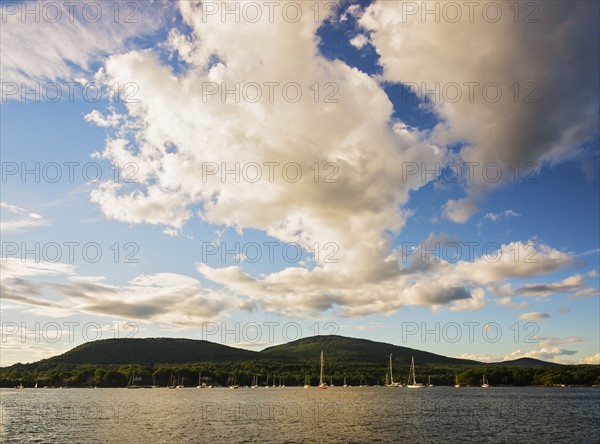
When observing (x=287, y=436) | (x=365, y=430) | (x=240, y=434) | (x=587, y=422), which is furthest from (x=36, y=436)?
(x=587, y=422)

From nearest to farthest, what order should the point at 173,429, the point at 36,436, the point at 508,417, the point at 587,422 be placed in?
the point at 36,436
the point at 173,429
the point at 587,422
the point at 508,417

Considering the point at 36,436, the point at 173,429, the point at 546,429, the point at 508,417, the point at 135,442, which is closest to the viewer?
the point at 135,442

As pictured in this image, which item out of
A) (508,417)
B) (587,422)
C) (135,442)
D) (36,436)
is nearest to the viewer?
(135,442)

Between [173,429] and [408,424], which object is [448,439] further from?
[173,429]

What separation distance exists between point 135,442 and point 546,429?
74.4m

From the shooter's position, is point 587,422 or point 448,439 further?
point 587,422

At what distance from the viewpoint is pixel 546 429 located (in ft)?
319

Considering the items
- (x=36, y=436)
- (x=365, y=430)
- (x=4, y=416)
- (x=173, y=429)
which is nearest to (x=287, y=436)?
(x=365, y=430)

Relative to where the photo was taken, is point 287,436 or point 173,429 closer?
point 287,436

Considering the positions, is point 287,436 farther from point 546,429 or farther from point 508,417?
point 508,417

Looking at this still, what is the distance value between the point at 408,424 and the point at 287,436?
31.5 metres

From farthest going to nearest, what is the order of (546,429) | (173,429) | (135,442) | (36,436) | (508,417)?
(508,417) < (546,429) < (173,429) < (36,436) < (135,442)

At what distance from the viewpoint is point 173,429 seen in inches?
3563

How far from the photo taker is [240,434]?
84000mm
